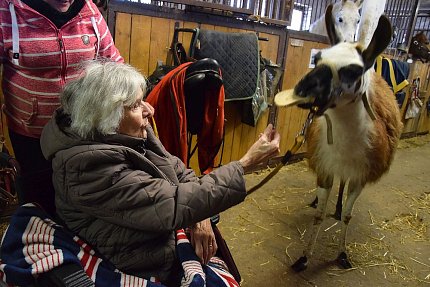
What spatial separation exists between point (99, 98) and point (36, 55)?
50 centimetres

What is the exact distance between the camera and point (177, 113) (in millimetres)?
1575

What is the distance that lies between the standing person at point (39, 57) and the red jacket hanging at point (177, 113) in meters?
0.34

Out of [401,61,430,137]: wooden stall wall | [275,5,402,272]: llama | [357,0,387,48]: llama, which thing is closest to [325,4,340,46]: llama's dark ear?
[275,5,402,272]: llama

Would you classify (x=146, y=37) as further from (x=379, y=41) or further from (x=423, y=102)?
(x=423, y=102)

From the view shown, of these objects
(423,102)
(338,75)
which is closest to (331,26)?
(338,75)

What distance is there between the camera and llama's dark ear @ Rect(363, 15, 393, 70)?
4.66 ft

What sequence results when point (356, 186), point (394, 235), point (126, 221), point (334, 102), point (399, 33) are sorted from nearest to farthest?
point (126, 221) → point (334, 102) → point (356, 186) → point (394, 235) → point (399, 33)

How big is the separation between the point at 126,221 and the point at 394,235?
2.58m

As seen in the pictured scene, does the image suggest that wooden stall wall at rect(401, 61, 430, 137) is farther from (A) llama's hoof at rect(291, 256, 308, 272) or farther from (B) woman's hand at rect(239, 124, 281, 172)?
(B) woman's hand at rect(239, 124, 281, 172)

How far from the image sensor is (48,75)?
4.55ft

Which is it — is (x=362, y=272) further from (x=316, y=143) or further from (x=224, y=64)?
(x=224, y=64)

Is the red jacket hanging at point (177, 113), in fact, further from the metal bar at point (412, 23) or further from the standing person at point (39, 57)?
the metal bar at point (412, 23)

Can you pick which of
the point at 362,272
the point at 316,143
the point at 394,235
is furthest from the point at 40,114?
the point at 394,235

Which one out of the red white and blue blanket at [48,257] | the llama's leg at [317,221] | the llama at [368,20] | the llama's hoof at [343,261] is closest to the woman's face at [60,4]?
the red white and blue blanket at [48,257]
